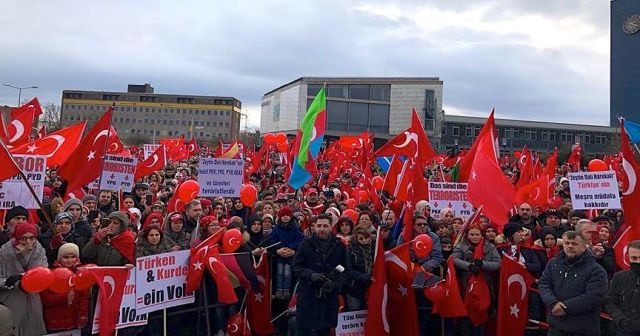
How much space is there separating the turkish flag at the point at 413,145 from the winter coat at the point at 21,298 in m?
6.24

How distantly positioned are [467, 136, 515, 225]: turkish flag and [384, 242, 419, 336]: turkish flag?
4.91 feet

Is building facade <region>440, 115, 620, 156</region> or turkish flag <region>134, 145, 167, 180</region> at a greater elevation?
building facade <region>440, 115, 620, 156</region>

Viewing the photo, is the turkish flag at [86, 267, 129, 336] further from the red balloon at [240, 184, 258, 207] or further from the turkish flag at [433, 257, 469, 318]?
the red balloon at [240, 184, 258, 207]

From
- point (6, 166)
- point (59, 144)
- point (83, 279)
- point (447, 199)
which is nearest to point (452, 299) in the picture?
point (447, 199)

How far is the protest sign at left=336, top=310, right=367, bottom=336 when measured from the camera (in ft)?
22.4

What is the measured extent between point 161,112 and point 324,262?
414 feet

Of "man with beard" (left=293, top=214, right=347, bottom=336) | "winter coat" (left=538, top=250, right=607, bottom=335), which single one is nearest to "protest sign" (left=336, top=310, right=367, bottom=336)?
"man with beard" (left=293, top=214, right=347, bottom=336)

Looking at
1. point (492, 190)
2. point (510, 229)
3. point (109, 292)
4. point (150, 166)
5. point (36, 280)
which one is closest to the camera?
point (36, 280)

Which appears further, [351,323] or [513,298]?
[513,298]

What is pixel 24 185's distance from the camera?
315 inches

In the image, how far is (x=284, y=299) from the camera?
7789 millimetres

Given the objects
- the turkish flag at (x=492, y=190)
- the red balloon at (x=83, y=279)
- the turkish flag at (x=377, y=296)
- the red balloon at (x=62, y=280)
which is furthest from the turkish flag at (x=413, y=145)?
the red balloon at (x=62, y=280)

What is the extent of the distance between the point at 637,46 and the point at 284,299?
3719 inches

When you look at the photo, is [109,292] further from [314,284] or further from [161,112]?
[161,112]
